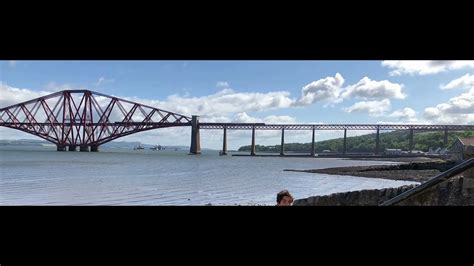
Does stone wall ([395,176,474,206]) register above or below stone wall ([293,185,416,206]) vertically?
above

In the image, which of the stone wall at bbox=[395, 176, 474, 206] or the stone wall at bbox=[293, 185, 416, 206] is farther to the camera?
the stone wall at bbox=[293, 185, 416, 206]

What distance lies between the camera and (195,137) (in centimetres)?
5828

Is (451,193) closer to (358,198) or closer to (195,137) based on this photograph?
(358,198)

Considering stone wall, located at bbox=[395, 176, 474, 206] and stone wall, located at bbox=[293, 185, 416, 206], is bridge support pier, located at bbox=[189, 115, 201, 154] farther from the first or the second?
stone wall, located at bbox=[395, 176, 474, 206]

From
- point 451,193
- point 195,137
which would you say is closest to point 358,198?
point 451,193

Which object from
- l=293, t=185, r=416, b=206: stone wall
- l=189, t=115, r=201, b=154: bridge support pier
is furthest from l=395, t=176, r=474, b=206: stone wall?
l=189, t=115, r=201, b=154: bridge support pier

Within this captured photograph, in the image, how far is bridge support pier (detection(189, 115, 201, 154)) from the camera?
174 feet

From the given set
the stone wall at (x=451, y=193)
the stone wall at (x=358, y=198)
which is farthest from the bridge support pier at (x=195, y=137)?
the stone wall at (x=451, y=193)

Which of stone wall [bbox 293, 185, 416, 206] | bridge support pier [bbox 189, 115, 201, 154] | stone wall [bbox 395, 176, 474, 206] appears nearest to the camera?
stone wall [bbox 395, 176, 474, 206]
